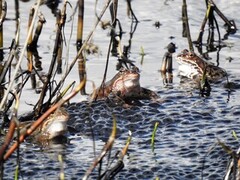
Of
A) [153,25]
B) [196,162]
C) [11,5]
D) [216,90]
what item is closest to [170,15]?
[153,25]

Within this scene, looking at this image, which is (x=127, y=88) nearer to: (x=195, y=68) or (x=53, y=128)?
(x=195, y=68)

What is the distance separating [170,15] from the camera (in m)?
10.5

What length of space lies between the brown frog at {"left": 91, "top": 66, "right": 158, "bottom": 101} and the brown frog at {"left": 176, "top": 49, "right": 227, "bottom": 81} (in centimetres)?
75

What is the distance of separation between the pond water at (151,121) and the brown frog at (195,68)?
4.4 inches

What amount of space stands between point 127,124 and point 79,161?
1004mm

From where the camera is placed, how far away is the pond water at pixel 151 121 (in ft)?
18.5

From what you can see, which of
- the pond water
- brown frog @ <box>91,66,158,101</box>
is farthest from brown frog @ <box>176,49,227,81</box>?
brown frog @ <box>91,66,158,101</box>

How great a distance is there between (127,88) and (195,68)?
3.52 feet

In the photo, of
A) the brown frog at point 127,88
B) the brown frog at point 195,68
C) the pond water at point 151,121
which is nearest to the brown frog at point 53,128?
the pond water at point 151,121

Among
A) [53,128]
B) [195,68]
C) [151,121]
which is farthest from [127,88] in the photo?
[53,128]

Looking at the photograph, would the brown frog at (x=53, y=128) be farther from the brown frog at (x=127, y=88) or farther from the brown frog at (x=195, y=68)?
the brown frog at (x=195, y=68)

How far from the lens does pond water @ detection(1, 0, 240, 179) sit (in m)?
5.63

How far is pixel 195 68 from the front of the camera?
8195 mm

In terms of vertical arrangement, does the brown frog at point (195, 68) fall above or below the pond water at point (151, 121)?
above
